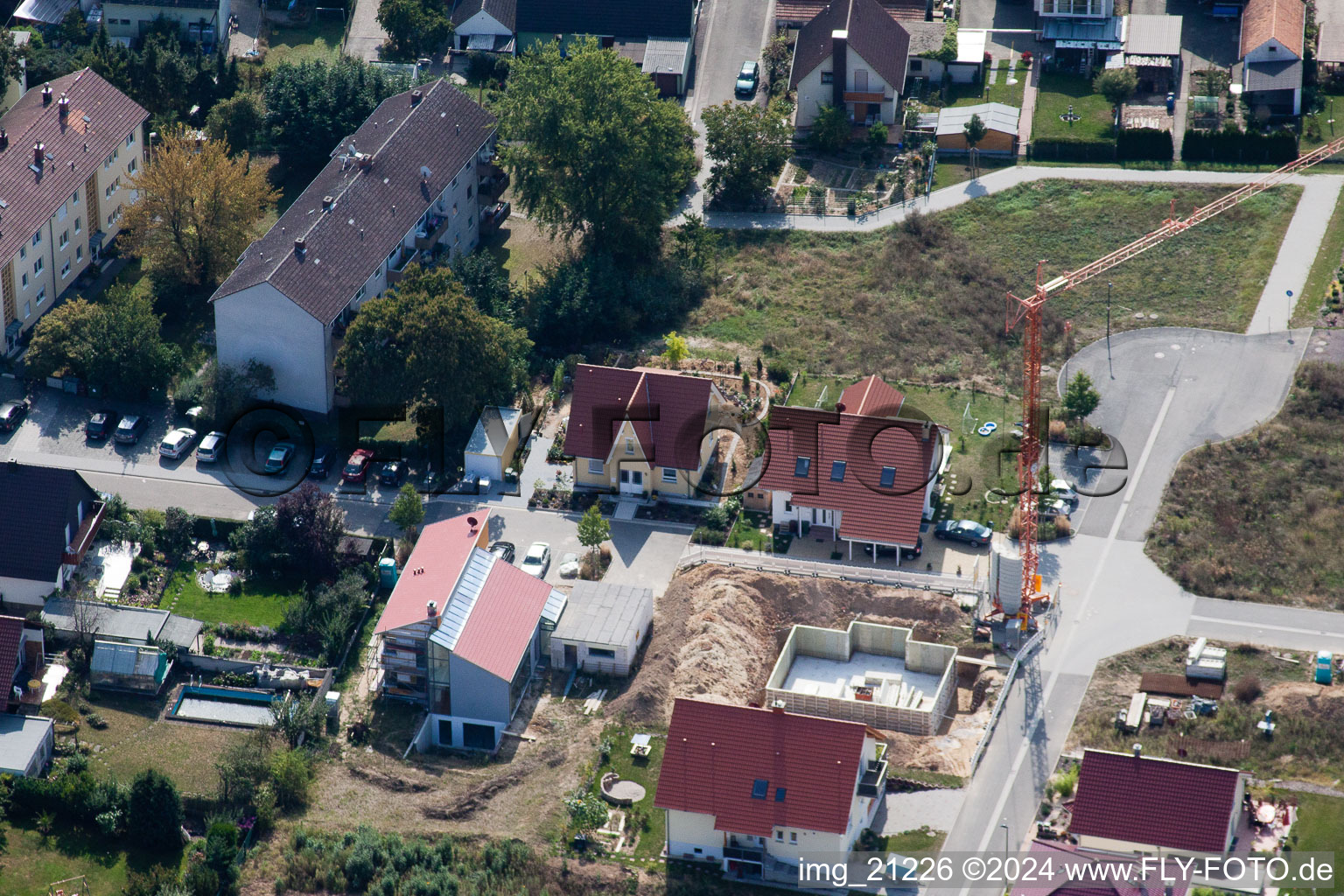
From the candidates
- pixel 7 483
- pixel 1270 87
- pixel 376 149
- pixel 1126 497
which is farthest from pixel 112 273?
pixel 1270 87

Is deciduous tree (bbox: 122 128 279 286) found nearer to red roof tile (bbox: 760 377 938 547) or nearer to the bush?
red roof tile (bbox: 760 377 938 547)

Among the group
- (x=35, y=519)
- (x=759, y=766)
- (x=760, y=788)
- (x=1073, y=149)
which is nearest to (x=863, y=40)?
(x=1073, y=149)

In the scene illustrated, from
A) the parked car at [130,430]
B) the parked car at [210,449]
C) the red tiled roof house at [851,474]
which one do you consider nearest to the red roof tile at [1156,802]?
the red tiled roof house at [851,474]

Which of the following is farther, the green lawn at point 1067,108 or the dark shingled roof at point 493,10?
the dark shingled roof at point 493,10

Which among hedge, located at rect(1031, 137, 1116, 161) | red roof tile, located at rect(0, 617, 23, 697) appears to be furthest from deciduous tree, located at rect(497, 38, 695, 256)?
red roof tile, located at rect(0, 617, 23, 697)

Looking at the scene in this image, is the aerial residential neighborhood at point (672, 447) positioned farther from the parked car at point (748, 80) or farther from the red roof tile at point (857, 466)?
the parked car at point (748, 80)

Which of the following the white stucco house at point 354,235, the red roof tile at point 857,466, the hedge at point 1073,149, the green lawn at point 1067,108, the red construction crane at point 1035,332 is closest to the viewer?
the red construction crane at point 1035,332

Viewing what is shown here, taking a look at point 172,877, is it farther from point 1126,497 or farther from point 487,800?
point 1126,497
